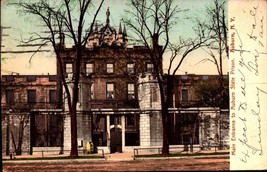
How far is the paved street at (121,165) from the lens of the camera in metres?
3.84

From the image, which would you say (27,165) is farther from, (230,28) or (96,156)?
(230,28)

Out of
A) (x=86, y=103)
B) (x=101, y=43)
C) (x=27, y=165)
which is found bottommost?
(x=27, y=165)

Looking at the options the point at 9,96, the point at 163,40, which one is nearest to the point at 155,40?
the point at 163,40

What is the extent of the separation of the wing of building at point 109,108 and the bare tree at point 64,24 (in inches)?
1.1

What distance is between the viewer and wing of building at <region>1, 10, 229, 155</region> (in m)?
3.83

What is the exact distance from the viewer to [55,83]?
12.6 ft

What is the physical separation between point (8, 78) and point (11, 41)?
201 millimetres

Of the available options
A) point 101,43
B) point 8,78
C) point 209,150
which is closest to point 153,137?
point 209,150

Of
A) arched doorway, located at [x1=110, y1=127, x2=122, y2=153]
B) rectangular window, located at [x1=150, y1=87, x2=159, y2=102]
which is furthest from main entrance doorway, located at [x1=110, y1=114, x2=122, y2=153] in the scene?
rectangular window, located at [x1=150, y1=87, x2=159, y2=102]

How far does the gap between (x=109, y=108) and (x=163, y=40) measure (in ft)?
1.58

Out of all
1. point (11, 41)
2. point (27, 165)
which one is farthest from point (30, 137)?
point (11, 41)

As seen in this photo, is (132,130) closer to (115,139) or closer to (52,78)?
(115,139)

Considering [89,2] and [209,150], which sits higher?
[89,2]

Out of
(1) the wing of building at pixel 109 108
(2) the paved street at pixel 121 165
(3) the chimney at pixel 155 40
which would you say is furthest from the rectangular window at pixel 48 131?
(3) the chimney at pixel 155 40
